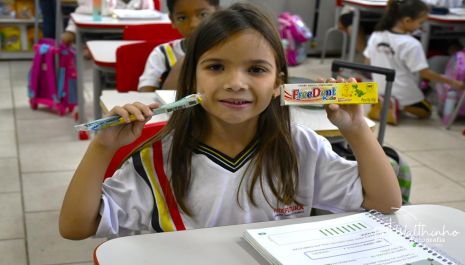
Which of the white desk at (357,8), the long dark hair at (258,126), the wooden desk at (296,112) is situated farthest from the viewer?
the white desk at (357,8)

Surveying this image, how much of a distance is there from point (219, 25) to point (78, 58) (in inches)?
99.7

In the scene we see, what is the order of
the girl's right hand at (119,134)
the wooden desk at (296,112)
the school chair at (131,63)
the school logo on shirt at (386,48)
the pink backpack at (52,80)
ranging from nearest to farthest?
the girl's right hand at (119,134), the wooden desk at (296,112), the school chair at (131,63), the pink backpack at (52,80), the school logo on shirt at (386,48)

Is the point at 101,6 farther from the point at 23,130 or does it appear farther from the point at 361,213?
the point at 361,213

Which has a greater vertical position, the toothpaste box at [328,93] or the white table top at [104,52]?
the toothpaste box at [328,93]

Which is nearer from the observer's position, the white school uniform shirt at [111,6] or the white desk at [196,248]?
the white desk at [196,248]

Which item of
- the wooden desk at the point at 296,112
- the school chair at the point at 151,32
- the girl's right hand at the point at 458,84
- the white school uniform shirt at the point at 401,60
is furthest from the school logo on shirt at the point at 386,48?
the wooden desk at the point at 296,112

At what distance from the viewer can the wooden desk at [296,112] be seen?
1737mm

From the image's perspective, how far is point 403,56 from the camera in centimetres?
407

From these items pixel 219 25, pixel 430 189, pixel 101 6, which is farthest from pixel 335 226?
pixel 101 6

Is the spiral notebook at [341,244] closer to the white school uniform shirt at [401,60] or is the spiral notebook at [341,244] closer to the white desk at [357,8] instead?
the white school uniform shirt at [401,60]

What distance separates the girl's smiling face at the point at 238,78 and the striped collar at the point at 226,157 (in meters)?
0.07

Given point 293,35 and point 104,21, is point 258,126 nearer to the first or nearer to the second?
point 104,21

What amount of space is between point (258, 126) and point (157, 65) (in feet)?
3.87

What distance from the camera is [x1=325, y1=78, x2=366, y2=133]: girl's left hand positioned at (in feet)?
3.50
